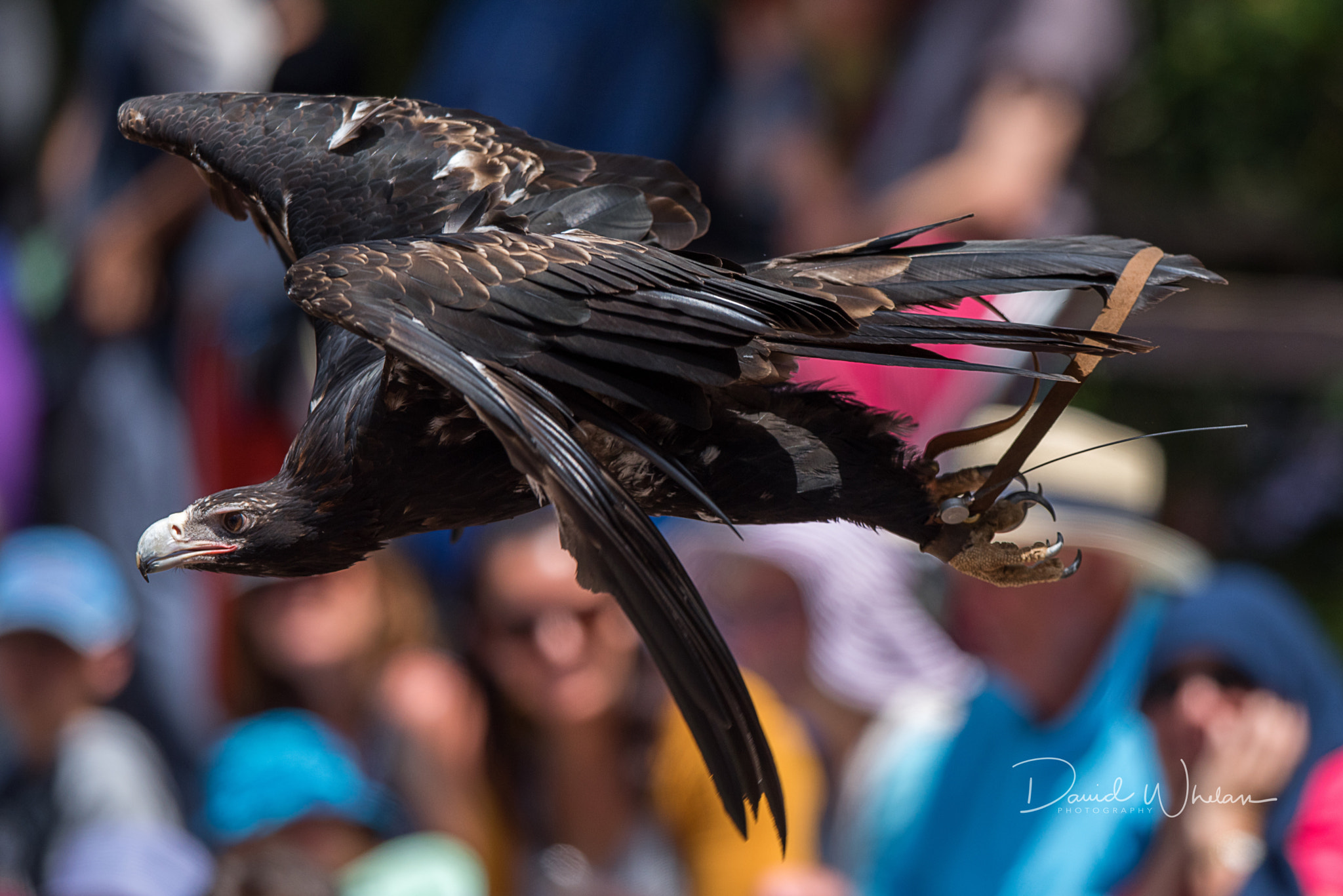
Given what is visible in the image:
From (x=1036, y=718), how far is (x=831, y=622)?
765 mm

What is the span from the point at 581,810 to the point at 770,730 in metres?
0.59

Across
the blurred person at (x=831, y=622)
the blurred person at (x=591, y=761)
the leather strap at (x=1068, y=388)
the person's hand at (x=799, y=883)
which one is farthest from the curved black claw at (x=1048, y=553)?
the blurred person at (x=831, y=622)

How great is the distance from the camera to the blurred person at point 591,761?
396 centimetres

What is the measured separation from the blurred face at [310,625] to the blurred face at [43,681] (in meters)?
0.63

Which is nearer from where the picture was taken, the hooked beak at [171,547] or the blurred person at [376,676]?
the hooked beak at [171,547]

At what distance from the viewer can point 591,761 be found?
4129mm

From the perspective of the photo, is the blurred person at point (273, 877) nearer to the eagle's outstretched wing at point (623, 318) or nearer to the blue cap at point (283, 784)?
the blue cap at point (283, 784)

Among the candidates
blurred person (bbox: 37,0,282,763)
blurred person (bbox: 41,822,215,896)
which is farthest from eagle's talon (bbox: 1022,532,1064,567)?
blurred person (bbox: 37,0,282,763)

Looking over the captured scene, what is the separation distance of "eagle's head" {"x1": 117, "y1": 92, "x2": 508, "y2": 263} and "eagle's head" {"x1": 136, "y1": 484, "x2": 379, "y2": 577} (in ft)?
2.07

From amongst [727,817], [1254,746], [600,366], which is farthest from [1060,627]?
[600,366]

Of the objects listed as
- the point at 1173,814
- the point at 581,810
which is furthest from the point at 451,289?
the point at 581,810

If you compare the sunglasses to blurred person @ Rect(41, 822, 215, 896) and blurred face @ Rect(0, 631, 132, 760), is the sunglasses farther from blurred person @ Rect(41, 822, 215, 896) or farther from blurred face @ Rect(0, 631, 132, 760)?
blurred face @ Rect(0, 631, 132, 760)

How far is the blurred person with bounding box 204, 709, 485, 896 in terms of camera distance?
410 cm

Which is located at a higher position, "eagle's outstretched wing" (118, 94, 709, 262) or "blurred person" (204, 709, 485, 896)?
"eagle's outstretched wing" (118, 94, 709, 262)
